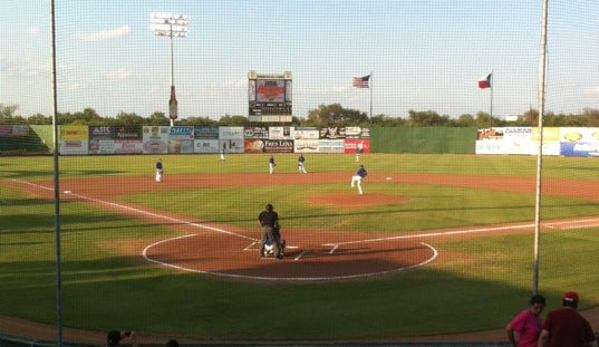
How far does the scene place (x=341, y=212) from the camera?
70.4 ft

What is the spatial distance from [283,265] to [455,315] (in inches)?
186

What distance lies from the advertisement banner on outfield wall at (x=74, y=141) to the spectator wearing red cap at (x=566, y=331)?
48.7 m

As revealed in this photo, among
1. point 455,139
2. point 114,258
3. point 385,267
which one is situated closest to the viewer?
point 385,267

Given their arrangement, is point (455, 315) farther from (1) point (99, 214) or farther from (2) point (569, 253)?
→ (1) point (99, 214)

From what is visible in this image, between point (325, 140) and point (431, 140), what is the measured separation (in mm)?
11230

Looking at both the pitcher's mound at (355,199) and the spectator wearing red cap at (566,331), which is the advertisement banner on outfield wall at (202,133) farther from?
the spectator wearing red cap at (566,331)

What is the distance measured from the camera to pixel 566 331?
4.95m

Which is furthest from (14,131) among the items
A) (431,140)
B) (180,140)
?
(431,140)

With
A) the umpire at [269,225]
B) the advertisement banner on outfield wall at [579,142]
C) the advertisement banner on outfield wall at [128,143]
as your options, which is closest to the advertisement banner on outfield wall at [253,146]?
the advertisement banner on outfield wall at [128,143]

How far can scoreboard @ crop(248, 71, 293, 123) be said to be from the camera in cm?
3512

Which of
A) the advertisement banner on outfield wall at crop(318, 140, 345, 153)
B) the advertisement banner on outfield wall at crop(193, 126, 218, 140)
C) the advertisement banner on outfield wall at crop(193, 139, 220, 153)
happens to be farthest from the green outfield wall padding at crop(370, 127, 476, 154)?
the advertisement banner on outfield wall at crop(193, 126, 218, 140)

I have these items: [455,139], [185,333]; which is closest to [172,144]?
[455,139]

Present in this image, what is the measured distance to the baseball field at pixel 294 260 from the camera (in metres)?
9.67

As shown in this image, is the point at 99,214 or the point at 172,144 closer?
the point at 99,214
